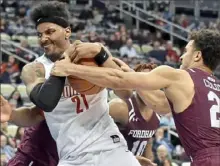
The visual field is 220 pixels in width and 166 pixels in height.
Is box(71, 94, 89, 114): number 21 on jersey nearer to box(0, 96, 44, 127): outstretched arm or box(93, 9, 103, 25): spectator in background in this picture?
box(0, 96, 44, 127): outstretched arm

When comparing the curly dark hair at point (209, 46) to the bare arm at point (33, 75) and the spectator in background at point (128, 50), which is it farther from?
the spectator in background at point (128, 50)

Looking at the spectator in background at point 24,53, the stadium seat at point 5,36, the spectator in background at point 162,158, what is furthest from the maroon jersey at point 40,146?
the stadium seat at point 5,36

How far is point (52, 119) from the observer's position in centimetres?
482

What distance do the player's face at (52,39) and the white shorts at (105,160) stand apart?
0.81m

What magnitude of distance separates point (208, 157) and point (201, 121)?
250 mm

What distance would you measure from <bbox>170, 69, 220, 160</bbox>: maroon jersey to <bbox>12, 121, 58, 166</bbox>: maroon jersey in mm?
1486

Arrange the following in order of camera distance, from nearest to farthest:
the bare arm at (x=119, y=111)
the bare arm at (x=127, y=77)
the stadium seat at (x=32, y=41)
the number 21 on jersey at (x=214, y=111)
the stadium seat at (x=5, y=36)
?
the bare arm at (x=127, y=77), the number 21 on jersey at (x=214, y=111), the bare arm at (x=119, y=111), the stadium seat at (x=5, y=36), the stadium seat at (x=32, y=41)

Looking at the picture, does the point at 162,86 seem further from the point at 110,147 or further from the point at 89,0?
the point at 89,0

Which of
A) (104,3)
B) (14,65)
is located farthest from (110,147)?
(104,3)

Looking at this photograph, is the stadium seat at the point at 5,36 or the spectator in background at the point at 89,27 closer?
the stadium seat at the point at 5,36

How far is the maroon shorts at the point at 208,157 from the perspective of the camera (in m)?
4.23

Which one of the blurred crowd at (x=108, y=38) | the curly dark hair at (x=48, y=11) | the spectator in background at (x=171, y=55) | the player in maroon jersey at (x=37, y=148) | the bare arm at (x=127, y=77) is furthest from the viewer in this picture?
the spectator in background at (x=171, y=55)

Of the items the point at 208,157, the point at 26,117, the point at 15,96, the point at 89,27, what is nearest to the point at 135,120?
the point at 26,117

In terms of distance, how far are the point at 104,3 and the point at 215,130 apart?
16346 mm
